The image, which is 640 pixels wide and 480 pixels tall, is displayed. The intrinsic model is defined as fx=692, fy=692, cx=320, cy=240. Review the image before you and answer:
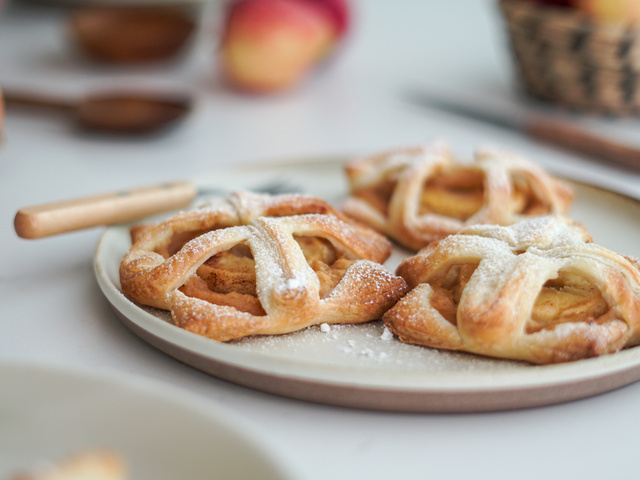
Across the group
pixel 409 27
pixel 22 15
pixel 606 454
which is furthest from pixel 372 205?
pixel 22 15

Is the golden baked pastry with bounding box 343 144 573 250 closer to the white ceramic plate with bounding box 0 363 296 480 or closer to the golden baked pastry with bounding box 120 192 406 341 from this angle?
the golden baked pastry with bounding box 120 192 406 341

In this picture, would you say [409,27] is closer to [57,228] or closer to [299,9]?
[299,9]

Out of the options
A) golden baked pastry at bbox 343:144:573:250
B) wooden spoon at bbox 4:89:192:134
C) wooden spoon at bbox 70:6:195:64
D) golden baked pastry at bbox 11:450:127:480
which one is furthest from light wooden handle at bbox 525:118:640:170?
golden baked pastry at bbox 11:450:127:480

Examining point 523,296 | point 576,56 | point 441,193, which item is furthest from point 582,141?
point 523,296

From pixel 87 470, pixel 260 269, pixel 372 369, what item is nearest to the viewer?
pixel 87 470

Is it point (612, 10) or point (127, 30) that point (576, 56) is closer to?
point (612, 10)

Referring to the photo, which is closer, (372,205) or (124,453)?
(124,453)
